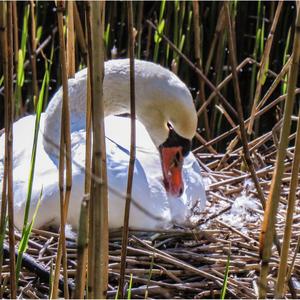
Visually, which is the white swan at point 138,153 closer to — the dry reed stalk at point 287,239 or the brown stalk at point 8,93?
the brown stalk at point 8,93

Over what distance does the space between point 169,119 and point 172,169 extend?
206mm

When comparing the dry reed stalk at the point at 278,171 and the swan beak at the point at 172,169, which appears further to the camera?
the swan beak at the point at 172,169

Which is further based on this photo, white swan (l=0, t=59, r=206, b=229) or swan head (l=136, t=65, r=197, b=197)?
swan head (l=136, t=65, r=197, b=197)

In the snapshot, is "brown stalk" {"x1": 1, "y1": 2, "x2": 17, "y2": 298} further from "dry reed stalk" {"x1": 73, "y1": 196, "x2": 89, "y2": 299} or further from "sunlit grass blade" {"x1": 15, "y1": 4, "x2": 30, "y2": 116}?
"sunlit grass blade" {"x1": 15, "y1": 4, "x2": 30, "y2": 116}

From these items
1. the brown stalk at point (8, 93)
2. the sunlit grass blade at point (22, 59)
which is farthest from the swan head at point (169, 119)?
the brown stalk at point (8, 93)

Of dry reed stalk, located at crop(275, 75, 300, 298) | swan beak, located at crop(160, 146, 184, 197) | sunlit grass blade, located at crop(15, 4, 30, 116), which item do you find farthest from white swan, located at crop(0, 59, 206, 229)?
dry reed stalk, located at crop(275, 75, 300, 298)

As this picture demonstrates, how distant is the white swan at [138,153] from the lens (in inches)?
116

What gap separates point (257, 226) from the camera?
3.21 metres

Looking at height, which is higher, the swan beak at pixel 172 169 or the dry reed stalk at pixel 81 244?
the dry reed stalk at pixel 81 244

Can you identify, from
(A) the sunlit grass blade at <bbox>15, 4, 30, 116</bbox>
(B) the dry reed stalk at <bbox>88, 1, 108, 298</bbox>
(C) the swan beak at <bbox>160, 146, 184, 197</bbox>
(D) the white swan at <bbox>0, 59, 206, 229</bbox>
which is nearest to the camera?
(B) the dry reed stalk at <bbox>88, 1, 108, 298</bbox>

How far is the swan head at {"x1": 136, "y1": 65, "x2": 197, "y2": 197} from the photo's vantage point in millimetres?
3186

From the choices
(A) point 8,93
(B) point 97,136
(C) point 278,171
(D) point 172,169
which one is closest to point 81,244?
(B) point 97,136

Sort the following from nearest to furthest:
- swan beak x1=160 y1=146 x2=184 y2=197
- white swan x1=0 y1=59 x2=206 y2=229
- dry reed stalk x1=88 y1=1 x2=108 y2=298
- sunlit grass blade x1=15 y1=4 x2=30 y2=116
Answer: dry reed stalk x1=88 y1=1 x2=108 y2=298 < sunlit grass blade x1=15 y1=4 x2=30 y2=116 < white swan x1=0 y1=59 x2=206 y2=229 < swan beak x1=160 y1=146 x2=184 y2=197

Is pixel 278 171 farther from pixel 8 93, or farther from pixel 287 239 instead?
pixel 8 93
